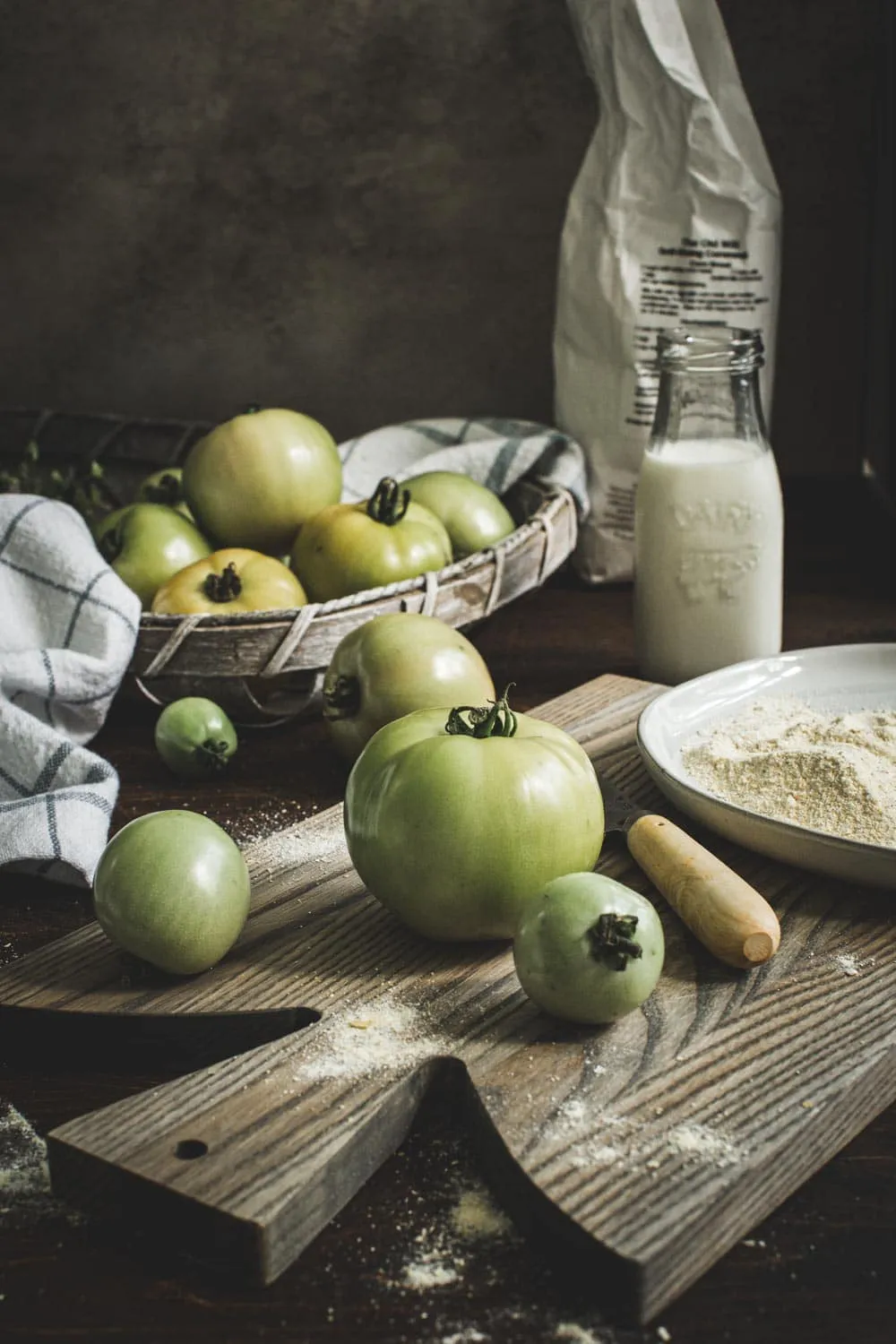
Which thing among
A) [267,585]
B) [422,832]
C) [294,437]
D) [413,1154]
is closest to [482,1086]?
[413,1154]

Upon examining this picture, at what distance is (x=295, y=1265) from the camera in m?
0.57

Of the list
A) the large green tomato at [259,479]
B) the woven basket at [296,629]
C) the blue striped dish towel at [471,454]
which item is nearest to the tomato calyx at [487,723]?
the woven basket at [296,629]

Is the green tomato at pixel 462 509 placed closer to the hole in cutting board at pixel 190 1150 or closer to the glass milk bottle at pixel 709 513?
the glass milk bottle at pixel 709 513

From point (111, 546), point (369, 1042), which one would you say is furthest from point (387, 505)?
point (369, 1042)

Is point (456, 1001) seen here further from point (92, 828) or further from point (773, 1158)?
point (92, 828)

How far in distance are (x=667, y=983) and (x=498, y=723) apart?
17 cm

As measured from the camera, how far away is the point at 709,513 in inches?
45.7

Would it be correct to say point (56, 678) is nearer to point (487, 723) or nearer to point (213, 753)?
point (213, 753)

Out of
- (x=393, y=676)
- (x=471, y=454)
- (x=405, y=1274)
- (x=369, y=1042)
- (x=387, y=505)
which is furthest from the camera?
(x=471, y=454)

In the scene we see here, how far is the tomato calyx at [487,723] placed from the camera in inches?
30.0

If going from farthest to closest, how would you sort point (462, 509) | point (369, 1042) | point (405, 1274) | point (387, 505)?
point (462, 509) → point (387, 505) → point (369, 1042) → point (405, 1274)

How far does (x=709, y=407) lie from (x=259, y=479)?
0.41 m

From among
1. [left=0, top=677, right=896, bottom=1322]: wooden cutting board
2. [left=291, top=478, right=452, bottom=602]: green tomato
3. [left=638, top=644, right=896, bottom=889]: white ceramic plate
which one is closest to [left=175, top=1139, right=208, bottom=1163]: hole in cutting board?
[left=0, top=677, right=896, bottom=1322]: wooden cutting board

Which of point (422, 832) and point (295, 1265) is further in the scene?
point (422, 832)
